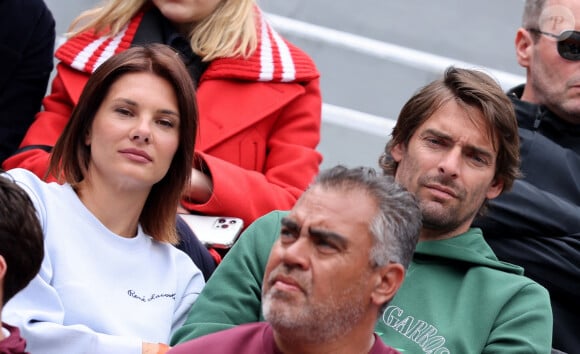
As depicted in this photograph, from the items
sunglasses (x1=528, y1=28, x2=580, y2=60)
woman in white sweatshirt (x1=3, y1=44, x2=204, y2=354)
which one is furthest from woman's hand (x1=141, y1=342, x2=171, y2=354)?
sunglasses (x1=528, y1=28, x2=580, y2=60)

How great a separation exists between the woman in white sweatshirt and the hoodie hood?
60 centimetres

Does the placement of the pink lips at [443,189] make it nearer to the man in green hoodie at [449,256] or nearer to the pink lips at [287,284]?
the man in green hoodie at [449,256]

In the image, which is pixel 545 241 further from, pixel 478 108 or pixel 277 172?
pixel 277 172

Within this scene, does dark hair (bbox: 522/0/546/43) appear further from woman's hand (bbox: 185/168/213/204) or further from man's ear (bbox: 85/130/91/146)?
man's ear (bbox: 85/130/91/146)

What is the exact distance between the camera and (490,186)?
3.61 m

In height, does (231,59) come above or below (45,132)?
above

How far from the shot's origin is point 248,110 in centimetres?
418

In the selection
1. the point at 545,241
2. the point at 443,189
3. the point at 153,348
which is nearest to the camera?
the point at 153,348

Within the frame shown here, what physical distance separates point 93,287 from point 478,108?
3.71 feet

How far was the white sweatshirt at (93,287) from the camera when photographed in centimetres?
312

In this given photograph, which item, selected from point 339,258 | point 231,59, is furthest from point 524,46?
point 339,258

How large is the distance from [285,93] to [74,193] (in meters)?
1.00

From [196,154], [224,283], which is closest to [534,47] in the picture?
[196,154]

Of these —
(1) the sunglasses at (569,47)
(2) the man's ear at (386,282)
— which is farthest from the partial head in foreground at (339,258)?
(1) the sunglasses at (569,47)
